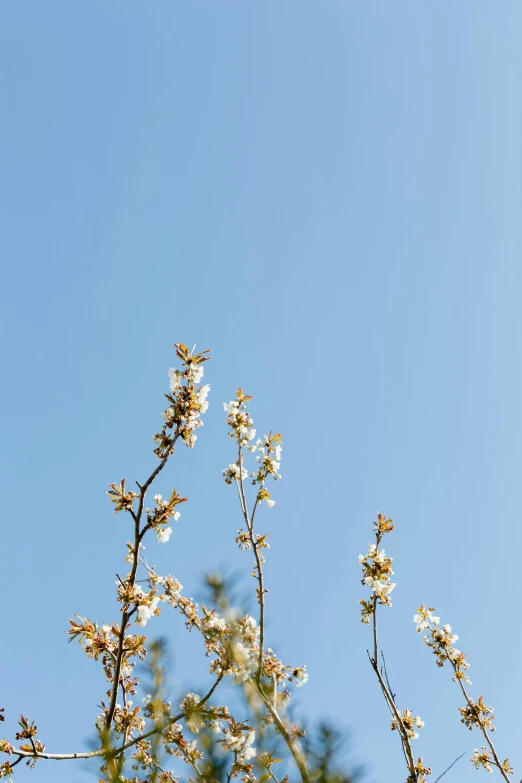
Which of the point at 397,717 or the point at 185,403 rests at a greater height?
the point at 185,403

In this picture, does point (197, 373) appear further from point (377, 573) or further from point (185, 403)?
point (377, 573)

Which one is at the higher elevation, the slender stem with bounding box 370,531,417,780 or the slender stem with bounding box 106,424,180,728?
the slender stem with bounding box 106,424,180,728

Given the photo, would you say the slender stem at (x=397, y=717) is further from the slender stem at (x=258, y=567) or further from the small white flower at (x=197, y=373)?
the small white flower at (x=197, y=373)

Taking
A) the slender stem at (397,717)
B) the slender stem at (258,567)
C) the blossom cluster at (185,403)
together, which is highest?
the blossom cluster at (185,403)

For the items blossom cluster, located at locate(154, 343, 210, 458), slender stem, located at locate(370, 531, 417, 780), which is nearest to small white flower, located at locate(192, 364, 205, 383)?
blossom cluster, located at locate(154, 343, 210, 458)

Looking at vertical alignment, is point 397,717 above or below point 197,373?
below

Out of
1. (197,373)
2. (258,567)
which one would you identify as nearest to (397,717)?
(258,567)

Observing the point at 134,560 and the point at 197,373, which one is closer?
the point at 134,560

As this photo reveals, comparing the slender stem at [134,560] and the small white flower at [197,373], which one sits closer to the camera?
the slender stem at [134,560]

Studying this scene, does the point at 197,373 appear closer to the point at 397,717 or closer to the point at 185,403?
the point at 185,403

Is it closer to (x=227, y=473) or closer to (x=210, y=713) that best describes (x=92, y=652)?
(x=210, y=713)

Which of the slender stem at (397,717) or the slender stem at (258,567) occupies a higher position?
the slender stem at (258,567)

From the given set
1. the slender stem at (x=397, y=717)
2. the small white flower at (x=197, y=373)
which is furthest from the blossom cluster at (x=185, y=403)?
the slender stem at (x=397, y=717)

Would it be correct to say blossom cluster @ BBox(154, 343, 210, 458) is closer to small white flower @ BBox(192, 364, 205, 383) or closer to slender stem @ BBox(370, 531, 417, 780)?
small white flower @ BBox(192, 364, 205, 383)
